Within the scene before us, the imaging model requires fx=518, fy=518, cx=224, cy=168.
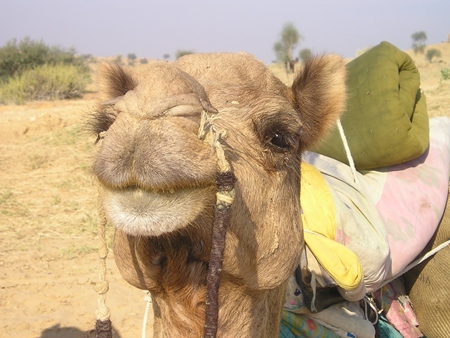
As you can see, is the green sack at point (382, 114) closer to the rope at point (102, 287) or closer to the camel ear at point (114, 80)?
the camel ear at point (114, 80)

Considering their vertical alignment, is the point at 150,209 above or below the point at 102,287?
above

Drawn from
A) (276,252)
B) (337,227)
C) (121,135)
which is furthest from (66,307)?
(121,135)

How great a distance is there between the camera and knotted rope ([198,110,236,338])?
1.53 meters

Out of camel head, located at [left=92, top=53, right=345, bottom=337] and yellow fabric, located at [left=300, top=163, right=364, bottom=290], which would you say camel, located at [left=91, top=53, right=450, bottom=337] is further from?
yellow fabric, located at [left=300, top=163, right=364, bottom=290]

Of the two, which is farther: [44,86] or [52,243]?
[44,86]

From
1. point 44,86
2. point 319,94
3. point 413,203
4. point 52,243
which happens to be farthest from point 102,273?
point 44,86

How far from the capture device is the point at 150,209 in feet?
4.66

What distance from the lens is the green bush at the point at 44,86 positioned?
2180 centimetres

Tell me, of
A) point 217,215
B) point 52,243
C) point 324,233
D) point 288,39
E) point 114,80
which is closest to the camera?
point 217,215

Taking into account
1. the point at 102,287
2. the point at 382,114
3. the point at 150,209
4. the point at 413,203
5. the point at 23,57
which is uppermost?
the point at 150,209

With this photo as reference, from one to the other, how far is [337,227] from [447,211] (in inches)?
46.6

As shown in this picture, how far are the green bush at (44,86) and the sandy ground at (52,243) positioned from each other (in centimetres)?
801

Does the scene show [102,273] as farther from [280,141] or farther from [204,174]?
[280,141]

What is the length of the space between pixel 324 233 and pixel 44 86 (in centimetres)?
2251
